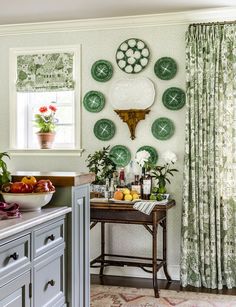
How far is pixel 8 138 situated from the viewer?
5.16 metres

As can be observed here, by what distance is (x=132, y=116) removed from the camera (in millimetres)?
4727

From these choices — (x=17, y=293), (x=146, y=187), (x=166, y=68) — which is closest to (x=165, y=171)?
(x=146, y=187)

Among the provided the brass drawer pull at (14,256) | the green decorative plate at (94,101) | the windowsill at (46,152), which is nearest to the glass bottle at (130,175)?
the windowsill at (46,152)

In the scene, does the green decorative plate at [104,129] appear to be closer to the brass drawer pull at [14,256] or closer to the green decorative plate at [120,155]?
the green decorative plate at [120,155]

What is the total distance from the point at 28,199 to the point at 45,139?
2.47 metres

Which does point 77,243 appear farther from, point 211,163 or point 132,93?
point 132,93

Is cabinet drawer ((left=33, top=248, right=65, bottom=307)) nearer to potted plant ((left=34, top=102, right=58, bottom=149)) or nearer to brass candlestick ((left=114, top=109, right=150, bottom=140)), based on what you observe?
brass candlestick ((left=114, top=109, right=150, bottom=140))

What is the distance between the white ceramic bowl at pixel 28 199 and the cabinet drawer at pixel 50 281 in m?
0.29

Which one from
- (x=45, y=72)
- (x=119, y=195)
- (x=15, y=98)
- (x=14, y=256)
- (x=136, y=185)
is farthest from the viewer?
(x=15, y=98)

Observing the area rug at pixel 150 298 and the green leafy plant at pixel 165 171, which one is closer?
the area rug at pixel 150 298

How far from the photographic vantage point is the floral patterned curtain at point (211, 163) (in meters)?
4.38

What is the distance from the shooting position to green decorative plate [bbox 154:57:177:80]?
4.64 meters

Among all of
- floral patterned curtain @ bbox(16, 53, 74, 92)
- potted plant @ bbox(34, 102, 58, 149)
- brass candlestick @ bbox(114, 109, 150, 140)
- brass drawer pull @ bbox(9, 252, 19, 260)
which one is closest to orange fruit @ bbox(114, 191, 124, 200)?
brass candlestick @ bbox(114, 109, 150, 140)

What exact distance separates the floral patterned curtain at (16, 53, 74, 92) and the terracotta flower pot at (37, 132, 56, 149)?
1.64 feet
